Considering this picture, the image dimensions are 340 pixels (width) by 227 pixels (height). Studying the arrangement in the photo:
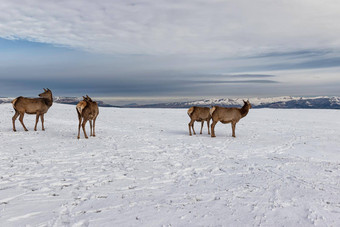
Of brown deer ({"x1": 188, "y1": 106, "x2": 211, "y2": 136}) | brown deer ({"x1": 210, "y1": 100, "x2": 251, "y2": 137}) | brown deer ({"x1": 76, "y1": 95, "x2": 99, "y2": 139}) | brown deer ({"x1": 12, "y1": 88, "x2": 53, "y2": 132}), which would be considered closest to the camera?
brown deer ({"x1": 76, "y1": 95, "x2": 99, "y2": 139})

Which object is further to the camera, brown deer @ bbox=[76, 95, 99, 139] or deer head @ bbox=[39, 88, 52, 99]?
deer head @ bbox=[39, 88, 52, 99]

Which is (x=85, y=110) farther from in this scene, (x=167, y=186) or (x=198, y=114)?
(x=167, y=186)

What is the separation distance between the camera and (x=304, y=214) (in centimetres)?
465

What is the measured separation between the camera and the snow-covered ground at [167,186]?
4.54 metres

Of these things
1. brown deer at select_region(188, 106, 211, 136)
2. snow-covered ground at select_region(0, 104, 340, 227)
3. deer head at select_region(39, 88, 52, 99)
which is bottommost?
snow-covered ground at select_region(0, 104, 340, 227)

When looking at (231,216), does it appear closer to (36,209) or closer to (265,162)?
(36,209)

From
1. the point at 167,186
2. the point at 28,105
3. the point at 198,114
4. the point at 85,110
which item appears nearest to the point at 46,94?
the point at 28,105

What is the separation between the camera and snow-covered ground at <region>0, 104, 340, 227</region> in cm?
454

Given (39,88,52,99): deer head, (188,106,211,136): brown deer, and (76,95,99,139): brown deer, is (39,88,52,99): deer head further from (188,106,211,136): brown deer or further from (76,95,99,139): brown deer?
(188,106,211,136): brown deer

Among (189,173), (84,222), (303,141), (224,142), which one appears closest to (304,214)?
(189,173)

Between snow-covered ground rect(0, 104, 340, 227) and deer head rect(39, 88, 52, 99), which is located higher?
deer head rect(39, 88, 52, 99)

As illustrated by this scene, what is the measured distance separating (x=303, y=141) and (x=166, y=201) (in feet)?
37.7

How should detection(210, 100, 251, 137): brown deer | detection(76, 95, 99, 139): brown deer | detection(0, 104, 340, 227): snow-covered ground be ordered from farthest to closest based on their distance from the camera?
1. detection(210, 100, 251, 137): brown deer
2. detection(76, 95, 99, 139): brown deer
3. detection(0, 104, 340, 227): snow-covered ground

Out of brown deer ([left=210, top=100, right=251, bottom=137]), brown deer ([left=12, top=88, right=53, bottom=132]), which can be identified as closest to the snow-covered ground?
brown deer ([left=210, top=100, right=251, bottom=137])
